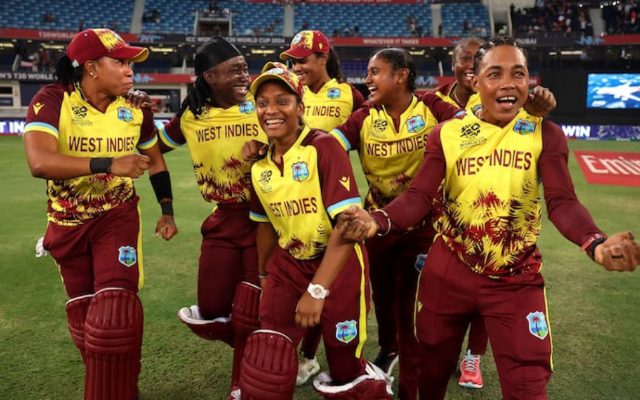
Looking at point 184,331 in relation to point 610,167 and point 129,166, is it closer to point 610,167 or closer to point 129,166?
point 129,166

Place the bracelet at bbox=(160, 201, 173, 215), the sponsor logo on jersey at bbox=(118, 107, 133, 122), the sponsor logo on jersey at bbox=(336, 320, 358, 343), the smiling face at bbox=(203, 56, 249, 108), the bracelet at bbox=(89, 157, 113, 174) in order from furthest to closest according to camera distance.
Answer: the bracelet at bbox=(160, 201, 173, 215) < the smiling face at bbox=(203, 56, 249, 108) < the sponsor logo on jersey at bbox=(118, 107, 133, 122) < the bracelet at bbox=(89, 157, 113, 174) < the sponsor logo on jersey at bbox=(336, 320, 358, 343)

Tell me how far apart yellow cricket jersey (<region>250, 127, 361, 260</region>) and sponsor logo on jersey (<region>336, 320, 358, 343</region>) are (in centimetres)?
40

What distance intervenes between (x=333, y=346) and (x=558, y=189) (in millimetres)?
1393

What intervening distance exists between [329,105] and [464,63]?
1.17 m

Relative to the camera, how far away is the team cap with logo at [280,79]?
112 inches

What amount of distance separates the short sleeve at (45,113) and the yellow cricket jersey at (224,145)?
2.77 feet

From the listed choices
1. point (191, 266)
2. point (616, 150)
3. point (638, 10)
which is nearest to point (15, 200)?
point (191, 266)

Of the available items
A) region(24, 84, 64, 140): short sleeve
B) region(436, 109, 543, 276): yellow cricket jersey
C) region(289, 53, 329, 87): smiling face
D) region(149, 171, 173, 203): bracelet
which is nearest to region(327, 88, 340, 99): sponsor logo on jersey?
region(289, 53, 329, 87): smiling face

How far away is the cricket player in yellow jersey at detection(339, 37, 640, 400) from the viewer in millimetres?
2502

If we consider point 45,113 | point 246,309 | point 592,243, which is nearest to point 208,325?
point 246,309

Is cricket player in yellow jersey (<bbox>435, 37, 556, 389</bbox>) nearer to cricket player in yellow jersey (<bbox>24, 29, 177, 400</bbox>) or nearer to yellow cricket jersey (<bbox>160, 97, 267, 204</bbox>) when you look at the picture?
yellow cricket jersey (<bbox>160, 97, 267, 204</bbox>)

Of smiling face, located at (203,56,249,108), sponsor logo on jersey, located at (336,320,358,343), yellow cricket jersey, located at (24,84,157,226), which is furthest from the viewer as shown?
smiling face, located at (203,56,249,108)

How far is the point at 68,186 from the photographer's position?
3.39 m

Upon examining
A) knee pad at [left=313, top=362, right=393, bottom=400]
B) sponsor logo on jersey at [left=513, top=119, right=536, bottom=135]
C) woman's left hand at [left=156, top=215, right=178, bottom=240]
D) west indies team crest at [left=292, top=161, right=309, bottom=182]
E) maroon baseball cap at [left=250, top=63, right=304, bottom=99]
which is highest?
maroon baseball cap at [left=250, top=63, right=304, bottom=99]
